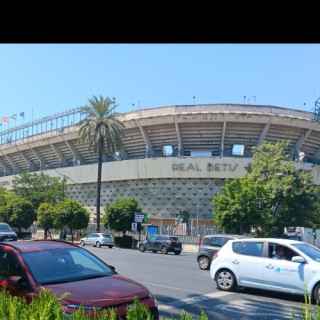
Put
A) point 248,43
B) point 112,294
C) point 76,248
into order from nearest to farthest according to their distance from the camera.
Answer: point 248,43
point 112,294
point 76,248

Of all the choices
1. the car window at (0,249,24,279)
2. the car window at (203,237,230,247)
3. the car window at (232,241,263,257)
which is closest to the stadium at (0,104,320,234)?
the car window at (203,237,230,247)

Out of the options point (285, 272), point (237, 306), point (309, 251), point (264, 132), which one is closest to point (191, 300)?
point (237, 306)

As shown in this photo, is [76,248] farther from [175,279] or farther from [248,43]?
[175,279]

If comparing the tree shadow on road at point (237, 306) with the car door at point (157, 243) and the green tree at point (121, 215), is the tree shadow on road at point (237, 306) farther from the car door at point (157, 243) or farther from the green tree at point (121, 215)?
the green tree at point (121, 215)

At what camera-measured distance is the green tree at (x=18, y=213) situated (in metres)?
59.3

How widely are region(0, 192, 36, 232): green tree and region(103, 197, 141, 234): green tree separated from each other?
1615 cm

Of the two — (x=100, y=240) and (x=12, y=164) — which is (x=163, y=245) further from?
(x=12, y=164)

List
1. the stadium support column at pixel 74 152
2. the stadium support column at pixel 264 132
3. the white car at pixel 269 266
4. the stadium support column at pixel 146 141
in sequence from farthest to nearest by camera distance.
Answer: the stadium support column at pixel 74 152 → the stadium support column at pixel 146 141 → the stadium support column at pixel 264 132 → the white car at pixel 269 266

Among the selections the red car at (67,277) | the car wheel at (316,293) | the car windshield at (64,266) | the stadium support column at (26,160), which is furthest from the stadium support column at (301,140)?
the red car at (67,277)

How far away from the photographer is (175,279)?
55.5 ft

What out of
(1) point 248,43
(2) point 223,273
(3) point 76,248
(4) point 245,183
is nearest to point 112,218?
(4) point 245,183

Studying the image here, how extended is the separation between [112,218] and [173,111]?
2388 cm

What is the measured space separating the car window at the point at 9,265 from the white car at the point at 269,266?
737 centimetres

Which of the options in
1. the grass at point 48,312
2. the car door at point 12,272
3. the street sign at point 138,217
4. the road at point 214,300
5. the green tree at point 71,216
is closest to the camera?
the grass at point 48,312
